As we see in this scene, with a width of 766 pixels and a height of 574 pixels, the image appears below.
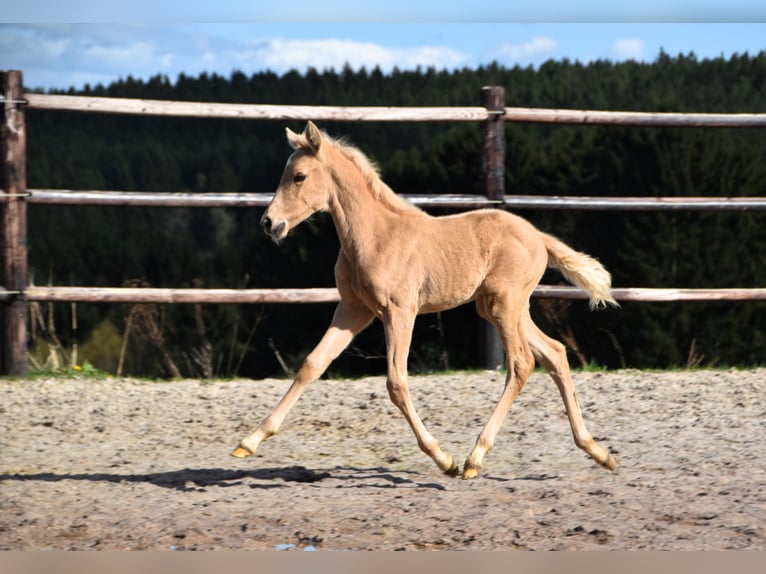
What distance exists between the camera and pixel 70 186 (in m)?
34.3

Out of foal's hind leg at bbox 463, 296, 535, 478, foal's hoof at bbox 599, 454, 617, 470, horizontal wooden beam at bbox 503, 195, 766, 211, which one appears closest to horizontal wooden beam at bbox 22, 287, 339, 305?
horizontal wooden beam at bbox 503, 195, 766, 211

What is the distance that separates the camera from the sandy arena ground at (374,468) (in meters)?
3.68

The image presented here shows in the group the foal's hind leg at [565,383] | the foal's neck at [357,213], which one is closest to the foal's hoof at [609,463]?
the foal's hind leg at [565,383]

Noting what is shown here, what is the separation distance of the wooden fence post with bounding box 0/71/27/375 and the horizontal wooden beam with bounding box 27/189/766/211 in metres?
0.13

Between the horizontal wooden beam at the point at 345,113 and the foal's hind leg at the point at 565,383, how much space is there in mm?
2822

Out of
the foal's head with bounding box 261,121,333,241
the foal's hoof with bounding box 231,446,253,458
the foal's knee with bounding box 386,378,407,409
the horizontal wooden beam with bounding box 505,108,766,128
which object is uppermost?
the horizontal wooden beam with bounding box 505,108,766,128

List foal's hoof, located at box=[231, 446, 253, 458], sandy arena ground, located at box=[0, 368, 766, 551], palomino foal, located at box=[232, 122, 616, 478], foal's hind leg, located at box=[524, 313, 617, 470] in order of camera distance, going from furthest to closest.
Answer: foal's hind leg, located at box=[524, 313, 617, 470], palomino foal, located at box=[232, 122, 616, 478], foal's hoof, located at box=[231, 446, 253, 458], sandy arena ground, located at box=[0, 368, 766, 551]

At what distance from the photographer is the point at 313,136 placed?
4422 millimetres

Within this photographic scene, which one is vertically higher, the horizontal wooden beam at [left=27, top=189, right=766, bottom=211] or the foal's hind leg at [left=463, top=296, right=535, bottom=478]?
the horizontal wooden beam at [left=27, top=189, right=766, bottom=211]

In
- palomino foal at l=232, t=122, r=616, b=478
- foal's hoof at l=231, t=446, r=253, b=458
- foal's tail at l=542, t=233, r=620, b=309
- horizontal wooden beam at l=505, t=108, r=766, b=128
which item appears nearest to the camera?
foal's hoof at l=231, t=446, r=253, b=458

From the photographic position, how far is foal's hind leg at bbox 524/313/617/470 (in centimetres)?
453

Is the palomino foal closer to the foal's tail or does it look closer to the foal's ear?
the foal's ear

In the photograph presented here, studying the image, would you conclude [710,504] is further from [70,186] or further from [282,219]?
[70,186]

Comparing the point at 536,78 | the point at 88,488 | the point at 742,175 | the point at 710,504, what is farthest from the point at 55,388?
the point at 536,78
